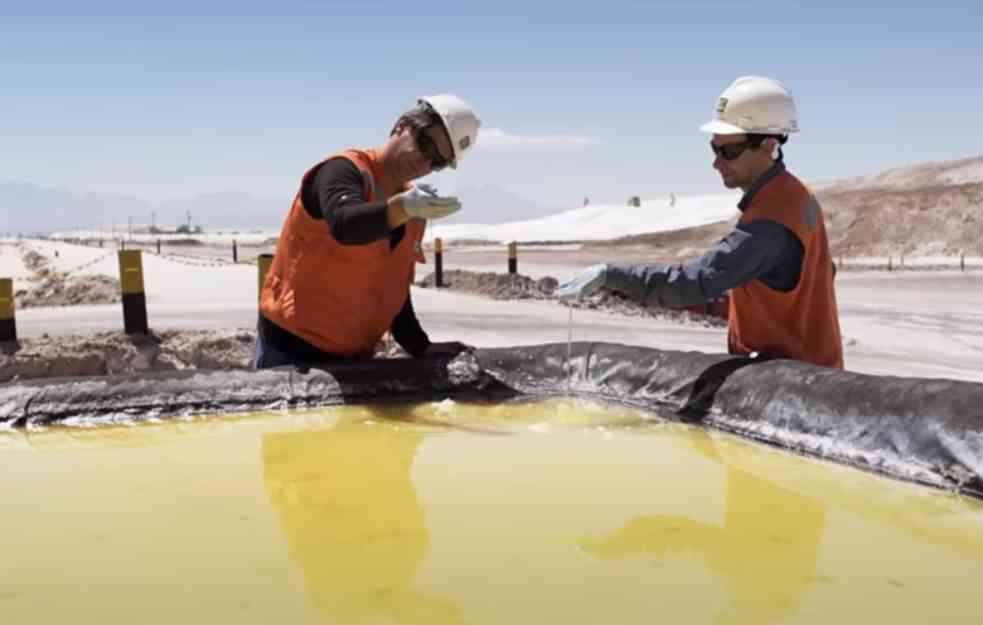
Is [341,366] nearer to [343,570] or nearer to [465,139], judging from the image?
[465,139]

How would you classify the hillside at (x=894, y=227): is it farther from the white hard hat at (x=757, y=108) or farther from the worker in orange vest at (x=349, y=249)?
the white hard hat at (x=757, y=108)

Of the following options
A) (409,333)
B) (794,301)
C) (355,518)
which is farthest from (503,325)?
(355,518)

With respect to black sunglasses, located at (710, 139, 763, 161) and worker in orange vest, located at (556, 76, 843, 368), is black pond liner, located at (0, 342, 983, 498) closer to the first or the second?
worker in orange vest, located at (556, 76, 843, 368)

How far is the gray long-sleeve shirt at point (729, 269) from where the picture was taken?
10.9 feet

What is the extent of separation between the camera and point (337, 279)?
3787 millimetres

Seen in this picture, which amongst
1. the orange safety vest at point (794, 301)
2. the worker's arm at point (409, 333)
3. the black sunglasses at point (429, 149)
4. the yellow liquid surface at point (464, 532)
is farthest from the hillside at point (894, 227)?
the yellow liquid surface at point (464, 532)

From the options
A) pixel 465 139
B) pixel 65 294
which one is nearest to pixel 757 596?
pixel 465 139

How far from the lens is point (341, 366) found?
400 centimetres

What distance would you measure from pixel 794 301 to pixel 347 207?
1.65m

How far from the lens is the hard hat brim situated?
3.49 metres

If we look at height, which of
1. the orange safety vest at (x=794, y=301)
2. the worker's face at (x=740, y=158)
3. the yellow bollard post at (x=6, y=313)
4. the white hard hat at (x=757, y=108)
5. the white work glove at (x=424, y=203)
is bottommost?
the yellow bollard post at (x=6, y=313)

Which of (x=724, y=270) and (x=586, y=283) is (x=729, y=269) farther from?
(x=586, y=283)

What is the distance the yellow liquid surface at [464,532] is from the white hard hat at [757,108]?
1114mm

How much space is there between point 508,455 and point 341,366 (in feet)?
3.60
